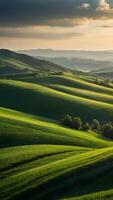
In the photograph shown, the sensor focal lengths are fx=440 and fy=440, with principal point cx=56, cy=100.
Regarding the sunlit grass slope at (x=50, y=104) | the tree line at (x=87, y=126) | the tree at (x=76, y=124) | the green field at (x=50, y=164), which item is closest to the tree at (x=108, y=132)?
the tree line at (x=87, y=126)

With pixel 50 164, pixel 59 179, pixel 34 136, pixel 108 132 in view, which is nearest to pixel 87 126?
pixel 108 132

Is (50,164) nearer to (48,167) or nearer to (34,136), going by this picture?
(48,167)

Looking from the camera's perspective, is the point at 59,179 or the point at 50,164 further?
the point at 50,164

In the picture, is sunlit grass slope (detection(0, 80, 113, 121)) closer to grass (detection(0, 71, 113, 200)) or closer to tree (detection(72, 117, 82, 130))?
grass (detection(0, 71, 113, 200))

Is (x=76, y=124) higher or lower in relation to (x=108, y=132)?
higher

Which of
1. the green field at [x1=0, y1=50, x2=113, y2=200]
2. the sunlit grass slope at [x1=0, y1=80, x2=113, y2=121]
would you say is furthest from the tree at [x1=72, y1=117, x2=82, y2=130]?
the sunlit grass slope at [x1=0, y1=80, x2=113, y2=121]

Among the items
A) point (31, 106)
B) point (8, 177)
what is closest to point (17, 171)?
point (8, 177)

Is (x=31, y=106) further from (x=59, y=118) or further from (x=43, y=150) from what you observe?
(x=43, y=150)

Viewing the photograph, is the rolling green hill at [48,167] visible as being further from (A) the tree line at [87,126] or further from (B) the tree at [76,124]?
(B) the tree at [76,124]
